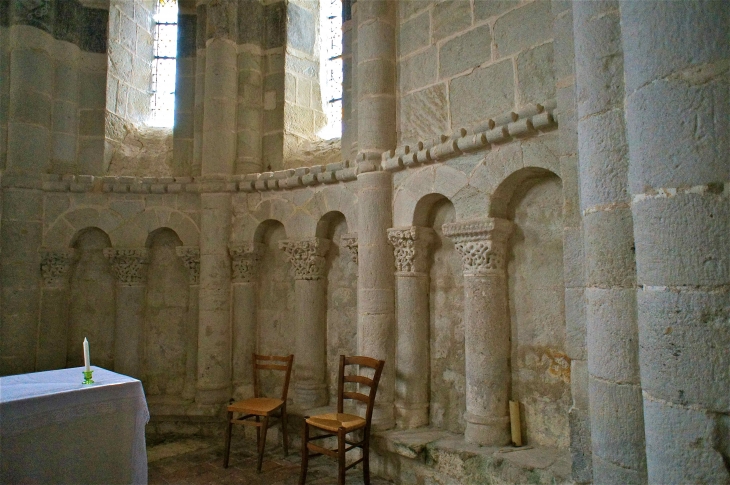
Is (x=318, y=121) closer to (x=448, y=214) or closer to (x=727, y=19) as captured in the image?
(x=448, y=214)

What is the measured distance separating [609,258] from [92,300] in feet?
17.7

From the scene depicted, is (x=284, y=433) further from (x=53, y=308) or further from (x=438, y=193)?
(x=53, y=308)

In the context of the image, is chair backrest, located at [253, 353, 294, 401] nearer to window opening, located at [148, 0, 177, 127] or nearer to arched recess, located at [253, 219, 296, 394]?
arched recess, located at [253, 219, 296, 394]

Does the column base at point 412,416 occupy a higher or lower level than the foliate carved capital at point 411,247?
lower

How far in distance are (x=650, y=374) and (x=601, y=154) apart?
32.9 inches

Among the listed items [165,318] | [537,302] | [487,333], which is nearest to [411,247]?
[487,333]

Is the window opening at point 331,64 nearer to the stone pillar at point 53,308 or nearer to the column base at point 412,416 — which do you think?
the stone pillar at point 53,308

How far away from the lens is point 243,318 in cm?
552

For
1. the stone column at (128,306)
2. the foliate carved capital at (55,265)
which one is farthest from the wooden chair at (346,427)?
the foliate carved capital at (55,265)

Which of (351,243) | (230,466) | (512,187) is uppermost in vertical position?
(512,187)

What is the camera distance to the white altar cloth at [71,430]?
297cm

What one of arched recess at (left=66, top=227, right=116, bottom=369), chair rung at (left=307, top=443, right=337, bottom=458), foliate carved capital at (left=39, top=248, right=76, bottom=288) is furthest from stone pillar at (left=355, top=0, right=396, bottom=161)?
foliate carved capital at (left=39, top=248, right=76, bottom=288)

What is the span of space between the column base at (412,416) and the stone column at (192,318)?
98.7 inches

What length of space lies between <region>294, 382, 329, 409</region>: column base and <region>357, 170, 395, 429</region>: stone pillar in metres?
0.88
